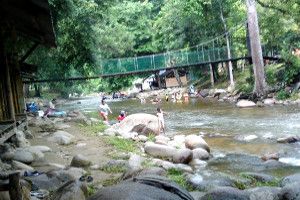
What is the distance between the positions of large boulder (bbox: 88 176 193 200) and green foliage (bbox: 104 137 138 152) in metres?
5.59

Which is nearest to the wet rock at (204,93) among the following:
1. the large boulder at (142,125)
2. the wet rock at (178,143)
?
the large boulder at (142,125)

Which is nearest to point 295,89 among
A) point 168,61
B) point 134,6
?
point 168,61

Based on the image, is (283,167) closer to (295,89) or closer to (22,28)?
(22,28)

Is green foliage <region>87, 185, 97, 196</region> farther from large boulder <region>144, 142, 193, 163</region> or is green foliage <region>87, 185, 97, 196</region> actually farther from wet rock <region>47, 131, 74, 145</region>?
wet rock <region>47, 131, 74, 145</region>

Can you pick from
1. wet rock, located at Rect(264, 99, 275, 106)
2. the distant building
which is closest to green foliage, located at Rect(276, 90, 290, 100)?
wet rock, located at Rect(264, 99, 275, 106)

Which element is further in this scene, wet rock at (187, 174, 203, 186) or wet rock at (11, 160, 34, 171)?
wet rock at (11, 160, 34, 171)

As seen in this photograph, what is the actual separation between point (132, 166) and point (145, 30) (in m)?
32.5

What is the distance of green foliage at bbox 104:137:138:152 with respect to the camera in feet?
34.3

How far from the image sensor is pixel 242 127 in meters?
14.6

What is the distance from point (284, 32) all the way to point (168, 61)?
25.0 feet

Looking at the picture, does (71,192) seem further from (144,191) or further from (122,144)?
(122,144)

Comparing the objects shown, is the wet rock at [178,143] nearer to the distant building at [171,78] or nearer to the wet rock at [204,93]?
the wet rock at [204,93]

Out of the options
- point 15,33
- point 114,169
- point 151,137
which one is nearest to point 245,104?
point 151,137

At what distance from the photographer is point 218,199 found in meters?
5.55
